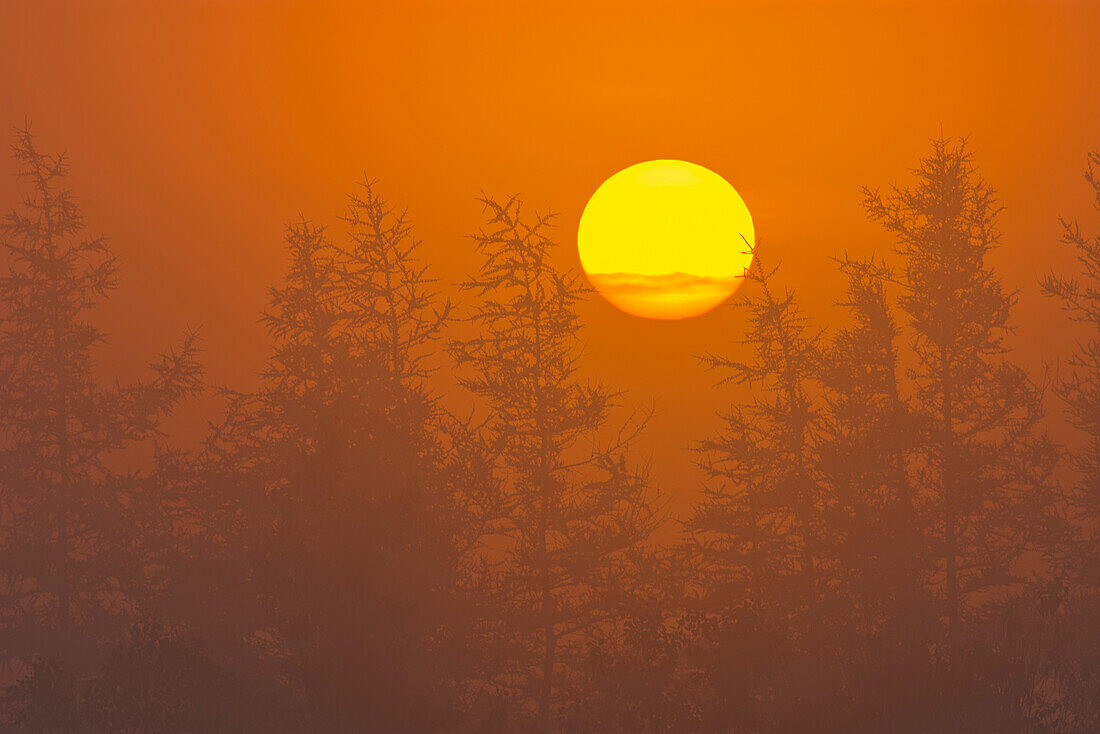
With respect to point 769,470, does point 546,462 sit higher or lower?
higher

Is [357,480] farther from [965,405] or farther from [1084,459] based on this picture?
[1084,459]

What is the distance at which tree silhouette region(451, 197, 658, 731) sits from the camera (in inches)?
853

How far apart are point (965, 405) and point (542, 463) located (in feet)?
27.6

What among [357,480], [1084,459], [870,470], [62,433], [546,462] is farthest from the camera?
[62,433]

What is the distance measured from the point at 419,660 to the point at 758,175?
136 m

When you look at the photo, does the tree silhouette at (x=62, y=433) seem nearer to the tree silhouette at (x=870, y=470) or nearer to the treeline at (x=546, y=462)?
the treeline at (x=546, y=462)

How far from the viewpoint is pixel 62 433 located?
2516 cm

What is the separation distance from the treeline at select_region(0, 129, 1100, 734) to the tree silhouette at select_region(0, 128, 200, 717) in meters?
0.06

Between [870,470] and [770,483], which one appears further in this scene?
[770,483]

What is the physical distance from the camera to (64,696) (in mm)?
15648

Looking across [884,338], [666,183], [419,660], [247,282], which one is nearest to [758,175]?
[666,183]

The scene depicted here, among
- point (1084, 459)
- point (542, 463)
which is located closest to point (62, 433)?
point (542, 463)

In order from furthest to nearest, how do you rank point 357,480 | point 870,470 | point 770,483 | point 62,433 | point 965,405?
point 62,433
point 770,483
point 965,405
point 870,470
point 357,480

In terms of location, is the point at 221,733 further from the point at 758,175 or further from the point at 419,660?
the point at 758,175
